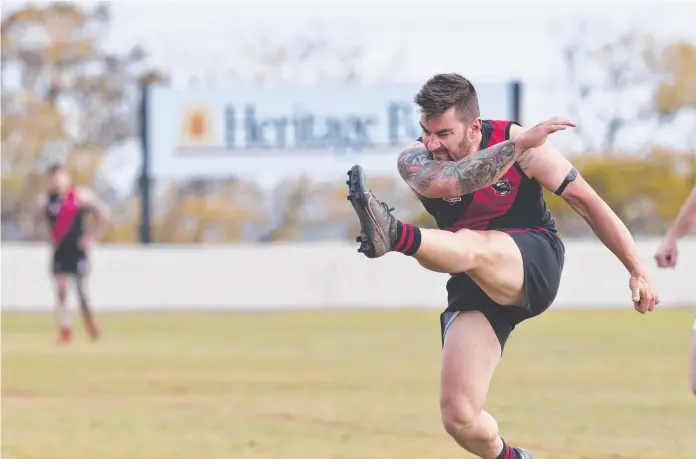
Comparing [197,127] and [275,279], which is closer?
[275,279]

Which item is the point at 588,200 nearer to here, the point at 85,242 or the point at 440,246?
the point at 440,246

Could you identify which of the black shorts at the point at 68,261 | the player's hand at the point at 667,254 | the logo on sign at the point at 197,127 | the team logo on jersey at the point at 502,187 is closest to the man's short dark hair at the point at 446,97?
the team logo on jersey at the point at 502,187

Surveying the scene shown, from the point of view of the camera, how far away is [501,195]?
307 inches

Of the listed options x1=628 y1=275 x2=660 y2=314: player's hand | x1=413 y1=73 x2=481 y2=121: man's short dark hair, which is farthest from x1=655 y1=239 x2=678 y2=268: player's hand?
x1=413 y1=73 x2=481 y2=121: man's short dark hair

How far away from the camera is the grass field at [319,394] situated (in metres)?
9.95

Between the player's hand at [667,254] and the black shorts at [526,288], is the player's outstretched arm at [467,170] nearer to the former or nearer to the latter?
the black shorts at [526,288]

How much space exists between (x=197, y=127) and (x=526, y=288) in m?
29.7

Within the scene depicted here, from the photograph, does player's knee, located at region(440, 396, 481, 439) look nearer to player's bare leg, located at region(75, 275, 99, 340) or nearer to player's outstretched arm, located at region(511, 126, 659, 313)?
player's outstretched arm, located at region(511, 126, 659, 313)

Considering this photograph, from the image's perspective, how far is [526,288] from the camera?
7668mm

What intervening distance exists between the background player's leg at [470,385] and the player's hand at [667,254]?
1225 mm

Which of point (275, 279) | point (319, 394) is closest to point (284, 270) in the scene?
point (275, 279)

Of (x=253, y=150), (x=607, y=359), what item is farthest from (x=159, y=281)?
(x=607, y=359)

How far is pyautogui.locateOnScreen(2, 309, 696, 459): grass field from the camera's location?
995cm

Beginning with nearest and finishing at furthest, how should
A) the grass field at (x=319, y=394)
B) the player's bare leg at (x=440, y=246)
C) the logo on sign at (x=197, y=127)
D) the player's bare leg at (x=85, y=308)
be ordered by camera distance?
the player's bare leg at (x=440, y=246) < the grass field at (x=319, y=394) < the player's bare leg at (x=85, y=308) < the logo on sign at (x=197, y=127)
